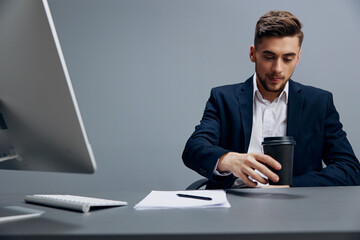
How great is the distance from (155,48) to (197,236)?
2.24 m

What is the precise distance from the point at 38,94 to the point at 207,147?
0.92 m

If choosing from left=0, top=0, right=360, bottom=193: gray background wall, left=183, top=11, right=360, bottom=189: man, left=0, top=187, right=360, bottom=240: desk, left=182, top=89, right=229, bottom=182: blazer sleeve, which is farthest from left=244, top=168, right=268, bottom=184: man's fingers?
left=0, top=0, right=360, bottom=193: gray background wall

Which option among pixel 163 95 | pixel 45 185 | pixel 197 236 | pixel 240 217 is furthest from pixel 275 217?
pixel 45 185

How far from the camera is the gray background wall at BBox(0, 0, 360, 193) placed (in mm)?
2562

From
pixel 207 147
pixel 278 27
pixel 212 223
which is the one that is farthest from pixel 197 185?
pixel 212 223

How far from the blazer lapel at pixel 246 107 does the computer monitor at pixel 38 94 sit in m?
1.19

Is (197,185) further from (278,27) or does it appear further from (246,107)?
(278,27)

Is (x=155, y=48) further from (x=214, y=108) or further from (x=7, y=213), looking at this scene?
(x=7, y=213)

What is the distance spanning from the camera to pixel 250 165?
111 cm

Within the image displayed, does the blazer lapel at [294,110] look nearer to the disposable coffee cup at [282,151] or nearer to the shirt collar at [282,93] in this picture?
the shirt collar at [282,93]

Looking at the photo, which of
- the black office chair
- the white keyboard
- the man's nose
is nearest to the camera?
the white keyboard

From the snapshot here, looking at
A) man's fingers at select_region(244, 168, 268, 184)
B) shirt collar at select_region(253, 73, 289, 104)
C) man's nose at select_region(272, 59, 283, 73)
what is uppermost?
man's nose at select_region(272, 59, 283, 73)

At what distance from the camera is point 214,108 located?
195cm

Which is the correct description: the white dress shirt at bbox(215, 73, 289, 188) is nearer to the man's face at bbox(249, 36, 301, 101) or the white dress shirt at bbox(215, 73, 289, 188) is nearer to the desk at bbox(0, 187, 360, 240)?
the man's face at bbox(249, 36, 301, 101)
